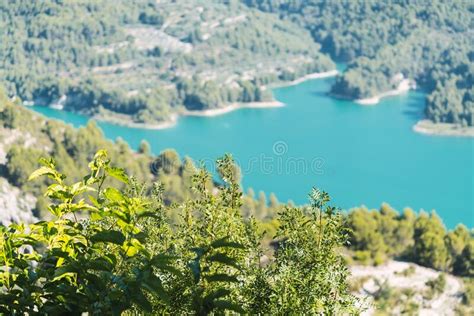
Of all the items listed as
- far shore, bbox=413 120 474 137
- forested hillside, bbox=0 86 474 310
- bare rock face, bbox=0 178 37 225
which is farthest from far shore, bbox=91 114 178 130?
bare rock face, bbox=0 178 37 225

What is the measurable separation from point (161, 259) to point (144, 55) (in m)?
63.9

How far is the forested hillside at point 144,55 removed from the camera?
52.1m

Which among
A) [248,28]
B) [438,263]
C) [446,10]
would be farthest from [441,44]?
[438,263]

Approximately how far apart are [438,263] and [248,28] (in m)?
56.9

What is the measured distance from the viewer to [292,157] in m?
39.6

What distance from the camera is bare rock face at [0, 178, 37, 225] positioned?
19484mm

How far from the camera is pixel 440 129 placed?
48.3m

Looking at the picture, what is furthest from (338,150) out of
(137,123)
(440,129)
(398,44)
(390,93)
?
(398,44)

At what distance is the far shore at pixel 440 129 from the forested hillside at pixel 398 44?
92cm

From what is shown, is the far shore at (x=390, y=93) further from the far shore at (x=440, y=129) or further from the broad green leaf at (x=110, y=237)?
the broad green leaf at (x=110, y=237)

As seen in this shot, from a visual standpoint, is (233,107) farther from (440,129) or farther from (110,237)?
(110,237)

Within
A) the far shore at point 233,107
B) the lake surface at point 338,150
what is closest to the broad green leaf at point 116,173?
the lake surface at point 338,150

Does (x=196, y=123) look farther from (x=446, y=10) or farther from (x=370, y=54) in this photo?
(x=446, y=10)

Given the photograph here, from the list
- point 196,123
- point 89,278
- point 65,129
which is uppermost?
point 89,278
